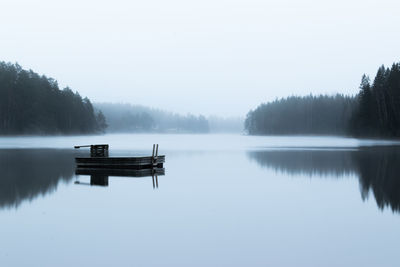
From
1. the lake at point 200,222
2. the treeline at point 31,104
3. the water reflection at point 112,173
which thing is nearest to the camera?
the lake at point 200,222

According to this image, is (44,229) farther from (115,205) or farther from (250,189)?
(250,189)

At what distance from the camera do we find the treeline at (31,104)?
128125mm

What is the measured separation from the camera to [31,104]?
13275 centimetres

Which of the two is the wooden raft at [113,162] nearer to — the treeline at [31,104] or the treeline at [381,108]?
the treeline at [381,108]

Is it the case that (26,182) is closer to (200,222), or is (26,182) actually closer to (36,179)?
(36,179)

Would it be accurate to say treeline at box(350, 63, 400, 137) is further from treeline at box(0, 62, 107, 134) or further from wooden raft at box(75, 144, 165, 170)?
treeline at box(0, 62, 107, 134)

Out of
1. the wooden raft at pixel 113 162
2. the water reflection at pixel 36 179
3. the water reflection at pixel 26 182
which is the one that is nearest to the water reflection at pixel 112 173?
the water reflection at pixel 36 179

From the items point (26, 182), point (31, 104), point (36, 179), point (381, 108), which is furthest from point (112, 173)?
point (31, 104)

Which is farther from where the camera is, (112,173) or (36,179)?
(112,173)

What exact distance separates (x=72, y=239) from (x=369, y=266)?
25.3ft

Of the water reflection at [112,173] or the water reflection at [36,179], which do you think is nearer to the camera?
the water reflection at [36,179]

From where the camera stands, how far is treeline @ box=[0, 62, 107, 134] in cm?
12812

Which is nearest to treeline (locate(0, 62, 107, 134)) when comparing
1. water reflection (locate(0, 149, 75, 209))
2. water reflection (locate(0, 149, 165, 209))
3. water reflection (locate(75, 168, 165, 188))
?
water reflection (locate(0, 149, 165, 209))

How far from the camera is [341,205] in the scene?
19078mm
